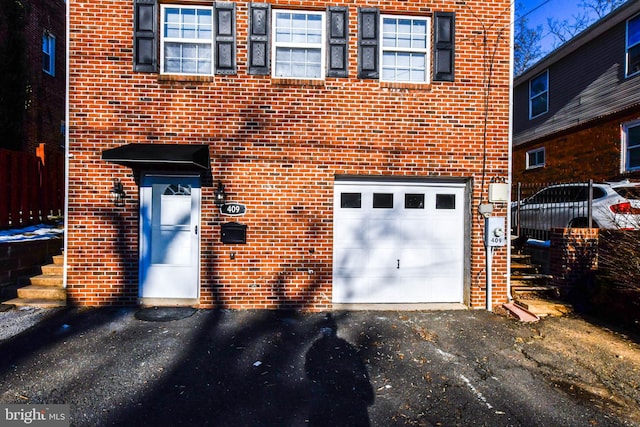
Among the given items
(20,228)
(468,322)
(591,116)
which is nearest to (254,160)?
(468,322)

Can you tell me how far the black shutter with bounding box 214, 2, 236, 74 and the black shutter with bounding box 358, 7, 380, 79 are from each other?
2.30 meters

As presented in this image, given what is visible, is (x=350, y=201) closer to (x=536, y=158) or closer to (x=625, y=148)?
(x=625, y=148)

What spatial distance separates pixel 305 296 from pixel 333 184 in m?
2.11

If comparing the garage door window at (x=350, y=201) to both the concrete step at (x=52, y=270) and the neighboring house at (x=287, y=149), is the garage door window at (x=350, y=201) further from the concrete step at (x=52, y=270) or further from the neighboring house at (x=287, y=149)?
the concrete step at (x=52, y=270)

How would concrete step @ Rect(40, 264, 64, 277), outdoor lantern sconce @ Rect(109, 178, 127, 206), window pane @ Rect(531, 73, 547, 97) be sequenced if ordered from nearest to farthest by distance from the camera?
outdoor lantern sconce @ Rect(109, 178, 127, 206), concrete step @ Rect(40, 264, 64, 277), window pane @ Rect(531, 73, 547, 97)

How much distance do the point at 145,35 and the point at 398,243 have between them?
235 inches

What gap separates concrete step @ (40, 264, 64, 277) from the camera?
6.41 meters

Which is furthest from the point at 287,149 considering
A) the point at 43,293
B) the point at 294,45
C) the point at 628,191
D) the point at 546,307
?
the point at 628,191

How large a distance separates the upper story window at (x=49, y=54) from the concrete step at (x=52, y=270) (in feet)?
33.4

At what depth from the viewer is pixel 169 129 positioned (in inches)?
237

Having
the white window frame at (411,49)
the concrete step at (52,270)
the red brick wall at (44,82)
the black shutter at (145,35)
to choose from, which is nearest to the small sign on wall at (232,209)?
the black shutter at (145,35)

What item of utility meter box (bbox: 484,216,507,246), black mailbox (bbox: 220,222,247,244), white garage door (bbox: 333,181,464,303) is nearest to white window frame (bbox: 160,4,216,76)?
black mailbox (bbox: 220,222,247,244)

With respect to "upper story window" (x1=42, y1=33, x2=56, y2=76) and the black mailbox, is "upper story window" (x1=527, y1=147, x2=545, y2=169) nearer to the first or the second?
the black mailbox

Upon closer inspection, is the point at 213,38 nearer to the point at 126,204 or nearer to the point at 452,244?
the point at 126,204
